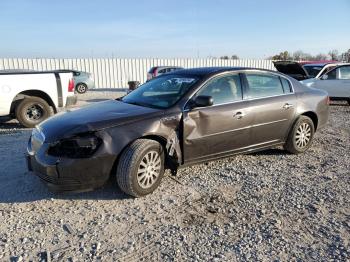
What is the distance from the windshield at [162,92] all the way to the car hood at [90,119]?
247mm

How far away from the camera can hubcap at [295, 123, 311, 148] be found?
5.78 meters

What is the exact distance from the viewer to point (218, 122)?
15.2 ft

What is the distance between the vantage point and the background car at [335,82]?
12.0 m

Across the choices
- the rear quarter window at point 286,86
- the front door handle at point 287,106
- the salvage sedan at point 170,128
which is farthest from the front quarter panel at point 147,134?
the rear quarter window at point 286,86

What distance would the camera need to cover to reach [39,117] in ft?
27.5

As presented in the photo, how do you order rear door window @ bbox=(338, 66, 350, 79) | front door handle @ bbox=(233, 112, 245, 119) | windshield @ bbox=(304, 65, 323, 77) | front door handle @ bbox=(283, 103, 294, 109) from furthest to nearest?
windshield @ bbox=(304, 65, 323, 77), rear door window @ bbox=(338, 66, 350, 79), front door handle @ bbox=(283, 103, 294, 109), front door handle @ bbox=(233, 112, 245, 119)

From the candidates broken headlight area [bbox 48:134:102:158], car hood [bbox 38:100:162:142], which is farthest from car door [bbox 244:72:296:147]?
broken headlight area [bbox 48:134:102:158]

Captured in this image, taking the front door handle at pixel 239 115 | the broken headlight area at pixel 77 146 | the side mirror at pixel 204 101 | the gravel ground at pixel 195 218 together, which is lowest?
the gravel ground at pixel 195 218

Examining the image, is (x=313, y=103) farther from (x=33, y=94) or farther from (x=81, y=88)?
(x=81, y=88)

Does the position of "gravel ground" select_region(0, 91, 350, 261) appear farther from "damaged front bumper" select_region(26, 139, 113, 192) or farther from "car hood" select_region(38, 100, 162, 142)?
"car hood" select_region(38, 100, 162, 142)

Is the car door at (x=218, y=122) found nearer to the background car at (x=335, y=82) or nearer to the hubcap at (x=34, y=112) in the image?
the hubcap at (x=34, y=112)

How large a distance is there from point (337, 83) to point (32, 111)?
32.6 feet

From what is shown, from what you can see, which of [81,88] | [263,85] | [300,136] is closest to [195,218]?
[263,85]

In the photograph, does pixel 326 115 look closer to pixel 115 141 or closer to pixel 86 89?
pixel 115 141
